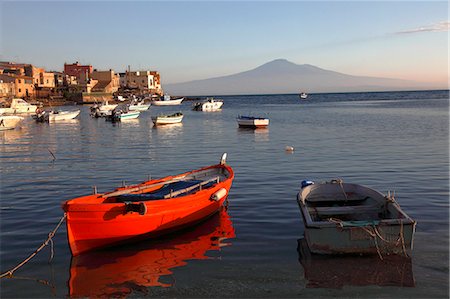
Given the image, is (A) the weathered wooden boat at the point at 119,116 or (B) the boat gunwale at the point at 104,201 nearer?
(B) the boat gunwale at the point at 104,201

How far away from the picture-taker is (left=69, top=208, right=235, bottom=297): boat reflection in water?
28.7ft

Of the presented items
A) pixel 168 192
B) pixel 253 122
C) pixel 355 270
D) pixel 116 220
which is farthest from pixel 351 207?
pixel 253 122

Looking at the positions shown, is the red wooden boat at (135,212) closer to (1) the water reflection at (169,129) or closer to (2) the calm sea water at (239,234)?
(2) the calm sea water at (239,234)

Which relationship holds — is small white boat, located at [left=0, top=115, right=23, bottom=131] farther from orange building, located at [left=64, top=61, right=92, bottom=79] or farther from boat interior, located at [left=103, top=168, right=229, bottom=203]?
orange building, located at [left=64, top=61, right=92, bottom=79]

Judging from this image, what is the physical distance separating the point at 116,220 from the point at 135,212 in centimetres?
49

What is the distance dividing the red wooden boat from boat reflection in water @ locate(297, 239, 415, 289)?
11.6ft

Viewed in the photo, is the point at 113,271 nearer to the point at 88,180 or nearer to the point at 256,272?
the point at 256,272

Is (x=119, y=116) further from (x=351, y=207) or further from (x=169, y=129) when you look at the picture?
(x=351, y=207)

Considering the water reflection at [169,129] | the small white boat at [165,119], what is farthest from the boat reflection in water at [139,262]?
the small white boat at [165,119]

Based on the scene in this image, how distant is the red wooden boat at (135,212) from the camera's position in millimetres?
10078

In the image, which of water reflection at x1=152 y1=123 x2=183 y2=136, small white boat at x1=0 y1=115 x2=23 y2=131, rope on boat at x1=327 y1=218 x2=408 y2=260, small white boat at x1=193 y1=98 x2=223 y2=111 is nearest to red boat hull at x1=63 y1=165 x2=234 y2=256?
rope on boat at x1=327 y1=218 x2=408 y2=260

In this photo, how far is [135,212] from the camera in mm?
10516

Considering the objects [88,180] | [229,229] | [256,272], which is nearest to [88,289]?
[256,272]

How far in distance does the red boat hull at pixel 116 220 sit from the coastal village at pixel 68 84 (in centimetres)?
8842
